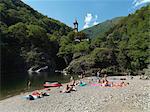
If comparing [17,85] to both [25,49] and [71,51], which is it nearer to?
[25,49]

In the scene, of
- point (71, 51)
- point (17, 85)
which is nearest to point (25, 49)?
point (71, 51)

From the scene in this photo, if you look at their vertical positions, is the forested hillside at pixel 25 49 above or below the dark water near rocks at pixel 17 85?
above

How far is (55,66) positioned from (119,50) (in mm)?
33985

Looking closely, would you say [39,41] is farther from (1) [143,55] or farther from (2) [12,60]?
(1) [143,55]

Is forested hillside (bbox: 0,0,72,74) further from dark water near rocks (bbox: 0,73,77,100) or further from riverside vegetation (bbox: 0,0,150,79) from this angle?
dark water near rocks (bbox: 0,73,77,100)

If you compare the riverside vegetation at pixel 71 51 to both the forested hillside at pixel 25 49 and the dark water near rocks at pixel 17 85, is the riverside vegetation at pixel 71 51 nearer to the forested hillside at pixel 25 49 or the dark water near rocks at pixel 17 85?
the forested hillside at pixel 25 49

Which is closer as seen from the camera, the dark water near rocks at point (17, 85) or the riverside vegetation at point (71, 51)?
the dark water near rocks at point (17, 85)

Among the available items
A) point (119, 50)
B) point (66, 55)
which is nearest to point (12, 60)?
point (66, 55)

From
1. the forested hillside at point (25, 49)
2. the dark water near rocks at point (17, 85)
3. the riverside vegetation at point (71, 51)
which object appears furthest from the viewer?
the forested hillside at point (25, 49)

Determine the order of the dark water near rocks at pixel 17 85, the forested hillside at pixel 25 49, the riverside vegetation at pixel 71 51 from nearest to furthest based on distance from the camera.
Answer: the dark water near rocks at pixel 17 85 < the riverside vegetation at pixel 71 51 < the forested hillside at pixel 25 49

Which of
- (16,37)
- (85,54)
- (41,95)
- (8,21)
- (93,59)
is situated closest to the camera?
(41,95)

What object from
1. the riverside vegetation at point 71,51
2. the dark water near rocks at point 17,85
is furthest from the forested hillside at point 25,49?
the dark water near rocks at point 17,85

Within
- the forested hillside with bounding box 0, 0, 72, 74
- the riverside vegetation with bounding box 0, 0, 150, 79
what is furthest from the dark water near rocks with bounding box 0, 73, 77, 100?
the forested hillside with bounding box 0, 0, 72, 74

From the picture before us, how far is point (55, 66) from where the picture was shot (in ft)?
399
